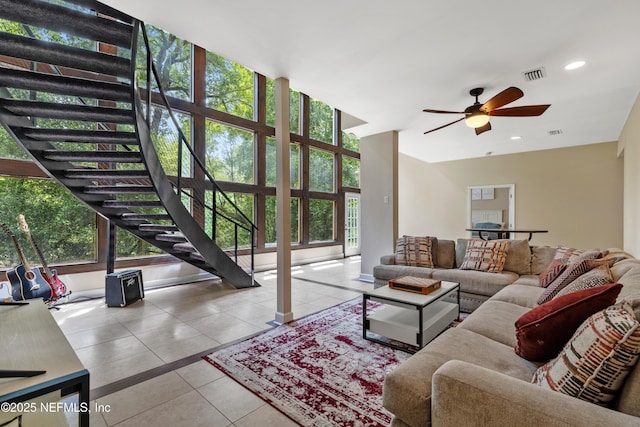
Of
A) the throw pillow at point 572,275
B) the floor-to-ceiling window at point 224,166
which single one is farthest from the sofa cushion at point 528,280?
the floor-to-ceiling window at point 224,166

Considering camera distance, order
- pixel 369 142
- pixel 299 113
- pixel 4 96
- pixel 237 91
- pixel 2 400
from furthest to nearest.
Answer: pixel 299 113 < pixel 237 91 < pixel 369 142 < pixel 4 96 < pixel 2 400

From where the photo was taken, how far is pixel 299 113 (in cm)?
747

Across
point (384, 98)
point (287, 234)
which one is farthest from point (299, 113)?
point (287, 234)

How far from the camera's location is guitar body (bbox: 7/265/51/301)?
3255 millimetres

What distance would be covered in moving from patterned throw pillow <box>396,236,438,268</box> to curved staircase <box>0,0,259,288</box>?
258cm

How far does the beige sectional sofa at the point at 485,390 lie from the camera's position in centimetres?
91

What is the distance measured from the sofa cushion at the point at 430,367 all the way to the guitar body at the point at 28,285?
407cm

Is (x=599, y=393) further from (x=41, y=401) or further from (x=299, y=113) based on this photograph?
(x=299, y=113)

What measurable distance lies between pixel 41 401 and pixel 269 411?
1205 millimetres

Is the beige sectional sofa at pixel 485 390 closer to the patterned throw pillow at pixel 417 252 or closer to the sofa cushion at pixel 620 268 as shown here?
the sofa cushion at pixel 620 268

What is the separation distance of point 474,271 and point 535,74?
2251 millimetres

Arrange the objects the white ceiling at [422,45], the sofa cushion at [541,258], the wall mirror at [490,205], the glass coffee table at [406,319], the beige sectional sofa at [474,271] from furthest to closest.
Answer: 1. the wall mirror at [490,205]
2. the sofa cushion at [541,258]
3. the beige sectional sofa at [474,271]
4. the glass coffee table at [406,319]
5. the white ceiling at [422,45]

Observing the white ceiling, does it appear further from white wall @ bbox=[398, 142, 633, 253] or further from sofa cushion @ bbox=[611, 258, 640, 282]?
white wall @ bbox=[398, 142, 633, 253]

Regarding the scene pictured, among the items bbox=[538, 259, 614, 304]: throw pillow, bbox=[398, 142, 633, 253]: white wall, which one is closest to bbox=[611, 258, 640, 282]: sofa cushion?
bbox=[538, 259, 614, 304]: throw pillow
